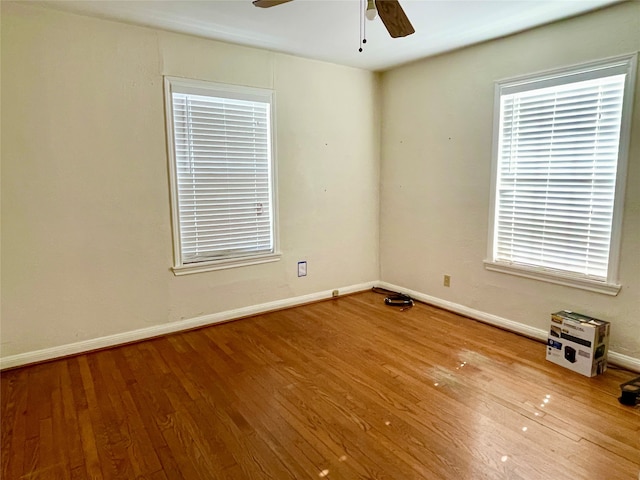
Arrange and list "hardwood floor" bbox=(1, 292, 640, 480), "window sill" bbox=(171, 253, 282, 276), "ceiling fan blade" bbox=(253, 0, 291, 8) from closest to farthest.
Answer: "hardwood floor" bbox=(1, 292, 640, 480) < "ceiling fan blade" bbox=(253, 0, 291, 8) < "window sill" bbox=(171, 253, 282, 276)

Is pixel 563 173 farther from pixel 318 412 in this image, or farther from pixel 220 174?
pixel 220 174

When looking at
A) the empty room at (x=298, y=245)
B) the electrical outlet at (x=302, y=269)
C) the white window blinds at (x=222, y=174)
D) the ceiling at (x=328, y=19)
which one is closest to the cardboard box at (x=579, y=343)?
the empty room at (x=298, y=245)

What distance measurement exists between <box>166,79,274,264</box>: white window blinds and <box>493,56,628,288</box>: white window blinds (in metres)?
2.13

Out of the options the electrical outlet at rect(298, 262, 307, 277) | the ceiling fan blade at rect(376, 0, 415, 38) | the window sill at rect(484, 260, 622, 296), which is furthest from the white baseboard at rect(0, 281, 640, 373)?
the ceiling fan blade at rect(376, 0, 415, 38)

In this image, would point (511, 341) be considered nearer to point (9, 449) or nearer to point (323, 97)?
point (323, 97)

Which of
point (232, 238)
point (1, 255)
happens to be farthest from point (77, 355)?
point (232, 238)

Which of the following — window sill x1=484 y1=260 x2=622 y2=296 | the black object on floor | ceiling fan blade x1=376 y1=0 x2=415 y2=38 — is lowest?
the black object on floor

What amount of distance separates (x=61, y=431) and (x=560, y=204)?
3.58 meters

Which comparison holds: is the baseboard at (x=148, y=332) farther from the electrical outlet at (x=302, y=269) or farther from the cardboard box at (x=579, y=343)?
the cardboard box at (x=579, y=343)

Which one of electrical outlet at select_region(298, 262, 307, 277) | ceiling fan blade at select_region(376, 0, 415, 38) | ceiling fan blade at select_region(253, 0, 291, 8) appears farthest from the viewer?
electrical outlet at select_region(298, 262, 307, 277)

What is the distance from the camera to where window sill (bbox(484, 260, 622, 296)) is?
2.79 m

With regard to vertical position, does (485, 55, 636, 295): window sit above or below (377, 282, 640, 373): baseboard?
above

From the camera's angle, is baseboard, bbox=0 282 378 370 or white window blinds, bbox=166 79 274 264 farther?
white window blinds, bbox=166 79 274 264

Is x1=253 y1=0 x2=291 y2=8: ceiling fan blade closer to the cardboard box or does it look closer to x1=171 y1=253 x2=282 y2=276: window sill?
x1=171 y1=253 x2=282 y2=276: window sill
